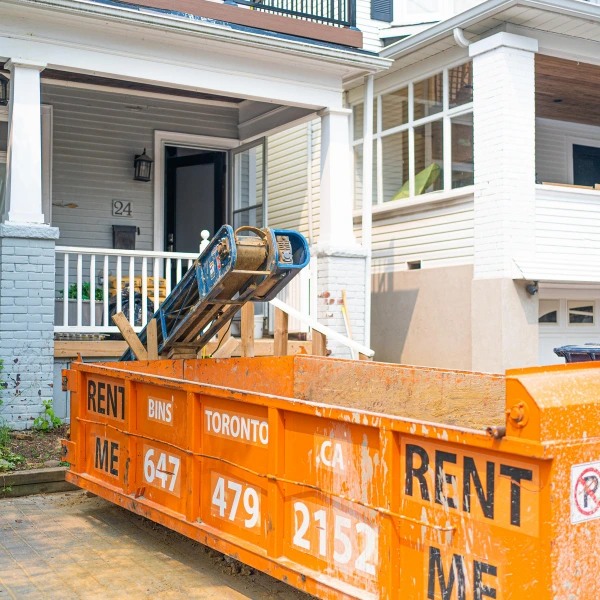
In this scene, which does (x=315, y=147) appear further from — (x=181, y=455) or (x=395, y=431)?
(x=395, y=431)

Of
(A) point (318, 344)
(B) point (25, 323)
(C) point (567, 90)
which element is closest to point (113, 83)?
(B) point (25, 323)

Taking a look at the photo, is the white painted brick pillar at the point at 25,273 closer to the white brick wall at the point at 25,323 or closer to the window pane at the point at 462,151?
the white brick wall at the point at 25,323

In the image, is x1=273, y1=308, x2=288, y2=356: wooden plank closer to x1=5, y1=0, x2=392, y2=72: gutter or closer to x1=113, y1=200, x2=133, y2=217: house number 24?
x1=5, y1=0, x2=392, y2=72: gutter

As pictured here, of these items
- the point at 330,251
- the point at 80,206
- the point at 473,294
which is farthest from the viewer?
the point at 80,206

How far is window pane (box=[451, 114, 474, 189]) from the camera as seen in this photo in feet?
39.7

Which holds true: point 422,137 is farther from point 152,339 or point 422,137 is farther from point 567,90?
point 152,339

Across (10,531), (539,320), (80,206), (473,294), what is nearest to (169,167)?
(80,206)

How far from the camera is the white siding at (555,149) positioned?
15.0 meters

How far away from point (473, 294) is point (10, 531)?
Answer: 7340mm

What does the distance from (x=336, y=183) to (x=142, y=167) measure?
342 cm

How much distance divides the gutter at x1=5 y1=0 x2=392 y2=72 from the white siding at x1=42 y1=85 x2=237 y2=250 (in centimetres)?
314

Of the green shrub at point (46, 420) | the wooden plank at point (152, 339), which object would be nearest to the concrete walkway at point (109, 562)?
the wooden plank at point (152, 339)

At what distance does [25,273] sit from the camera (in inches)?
351

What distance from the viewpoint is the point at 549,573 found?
9.55ft
